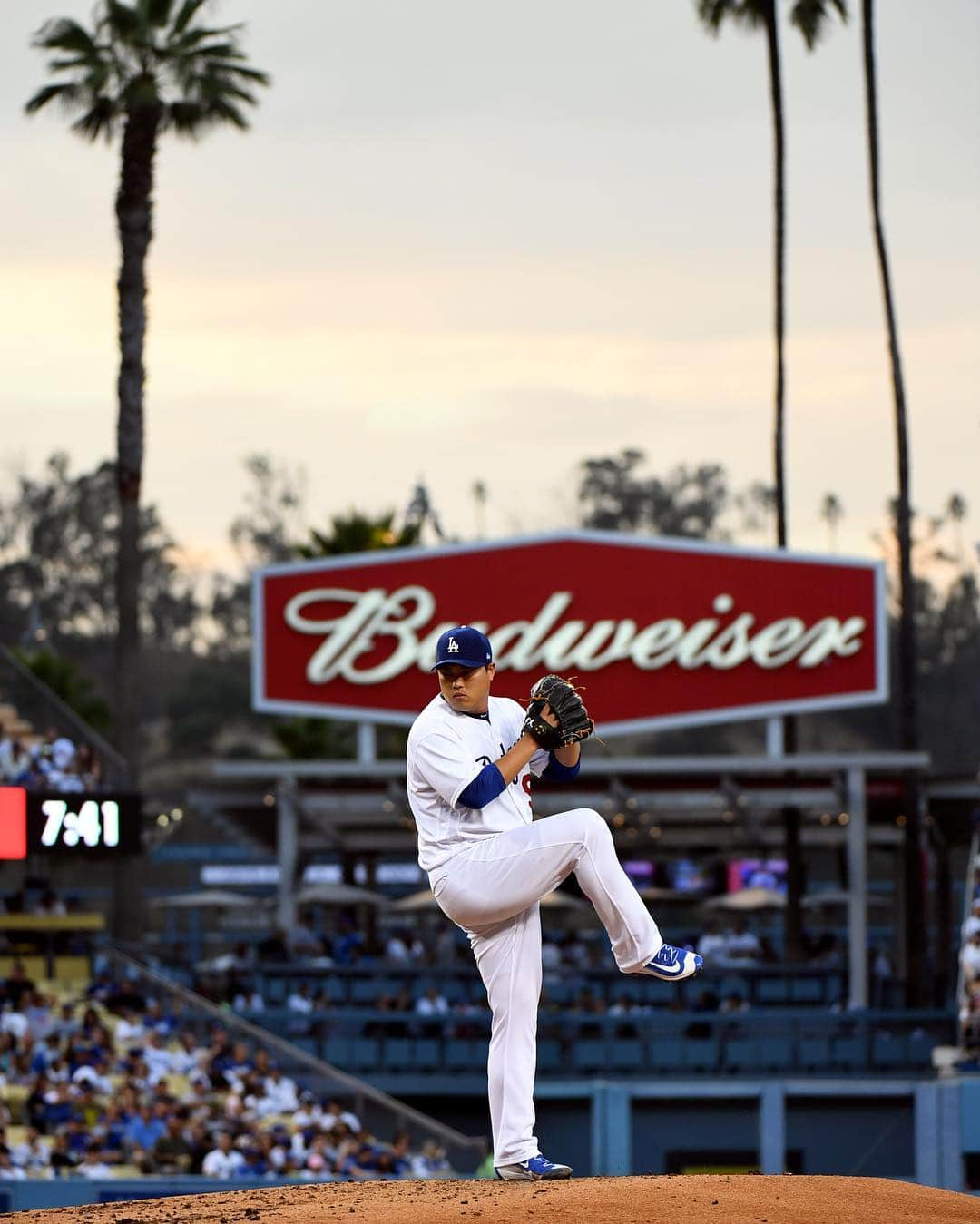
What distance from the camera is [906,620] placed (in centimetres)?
3647

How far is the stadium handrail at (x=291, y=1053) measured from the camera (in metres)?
22.4

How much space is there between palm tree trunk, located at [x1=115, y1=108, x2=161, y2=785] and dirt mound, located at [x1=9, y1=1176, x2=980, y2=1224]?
23.7 m

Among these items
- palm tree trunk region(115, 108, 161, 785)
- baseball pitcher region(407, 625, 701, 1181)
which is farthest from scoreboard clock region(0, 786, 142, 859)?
baseball pitcher region(407, 625, 701, 1181)

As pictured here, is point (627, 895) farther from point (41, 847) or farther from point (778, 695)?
point (778, 695)

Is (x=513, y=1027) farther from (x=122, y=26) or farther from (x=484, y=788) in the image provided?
(x=122, y=26)

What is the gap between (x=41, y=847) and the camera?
22359mm

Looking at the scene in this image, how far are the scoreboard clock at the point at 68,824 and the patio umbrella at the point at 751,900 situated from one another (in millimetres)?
10768

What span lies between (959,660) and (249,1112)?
2451 inches

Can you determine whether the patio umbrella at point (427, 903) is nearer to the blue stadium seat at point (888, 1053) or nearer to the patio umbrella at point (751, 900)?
→ the patio umbrella at point (751, 900)

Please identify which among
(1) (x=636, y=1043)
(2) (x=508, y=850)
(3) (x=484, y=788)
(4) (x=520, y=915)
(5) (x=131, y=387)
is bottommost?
(1) (x=636, y=1043)

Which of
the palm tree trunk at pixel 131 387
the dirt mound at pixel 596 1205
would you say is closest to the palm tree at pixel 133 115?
the palm tree trunk at pixel 131 387

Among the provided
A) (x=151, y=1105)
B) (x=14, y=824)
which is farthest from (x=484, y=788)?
(x=14, y=824)

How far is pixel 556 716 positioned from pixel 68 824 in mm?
14971

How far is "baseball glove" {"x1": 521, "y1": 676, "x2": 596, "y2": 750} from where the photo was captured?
28.0 feet
